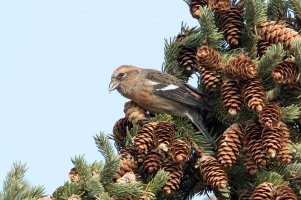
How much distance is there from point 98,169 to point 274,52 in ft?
4.22

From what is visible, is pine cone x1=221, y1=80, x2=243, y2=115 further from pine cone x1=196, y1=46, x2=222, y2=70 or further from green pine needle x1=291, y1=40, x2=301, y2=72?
green pine needle x1=291, y1=40, x2=301, y2=72

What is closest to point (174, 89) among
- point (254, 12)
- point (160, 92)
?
point (160, 92)

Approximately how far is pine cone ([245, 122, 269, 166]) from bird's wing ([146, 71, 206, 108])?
794 millimetres

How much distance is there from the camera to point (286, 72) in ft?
15.1

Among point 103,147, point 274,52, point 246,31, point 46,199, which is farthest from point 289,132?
point 46,199

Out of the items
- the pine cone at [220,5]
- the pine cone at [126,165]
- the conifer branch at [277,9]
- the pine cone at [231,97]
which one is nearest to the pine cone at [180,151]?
the pine cone at [126,165]

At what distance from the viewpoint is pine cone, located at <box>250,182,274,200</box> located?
14.0ft

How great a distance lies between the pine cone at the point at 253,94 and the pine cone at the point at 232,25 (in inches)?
20.1

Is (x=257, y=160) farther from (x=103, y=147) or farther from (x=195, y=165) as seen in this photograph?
(x=103, y=147)

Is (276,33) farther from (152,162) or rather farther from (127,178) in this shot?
(127,178)

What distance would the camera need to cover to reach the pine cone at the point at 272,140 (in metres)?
4.39

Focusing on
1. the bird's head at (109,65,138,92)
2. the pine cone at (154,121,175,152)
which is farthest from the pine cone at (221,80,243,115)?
the bird's head at (109,65,138,92)

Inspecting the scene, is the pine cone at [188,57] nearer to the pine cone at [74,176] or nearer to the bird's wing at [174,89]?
the bird's wing at [174,89]

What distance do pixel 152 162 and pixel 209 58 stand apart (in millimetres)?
772
